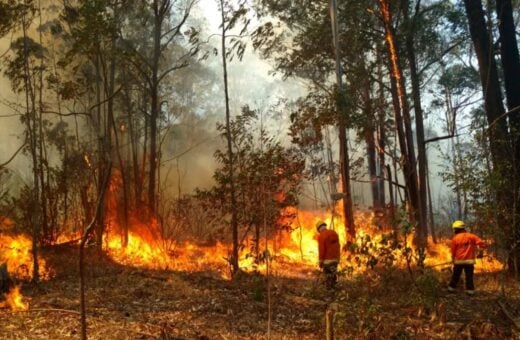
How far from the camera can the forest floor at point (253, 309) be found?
6.59m

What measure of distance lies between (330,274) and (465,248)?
2.78 m

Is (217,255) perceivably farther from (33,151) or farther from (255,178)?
(33,151)

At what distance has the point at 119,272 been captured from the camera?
39.4ft

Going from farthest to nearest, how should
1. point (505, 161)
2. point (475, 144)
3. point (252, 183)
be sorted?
point (252, 183), point (475, 144), point (505, 161)

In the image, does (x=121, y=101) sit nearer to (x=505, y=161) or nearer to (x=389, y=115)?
(x=389, y=115)

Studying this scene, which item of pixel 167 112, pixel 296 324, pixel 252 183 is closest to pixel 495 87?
pixel 252 183

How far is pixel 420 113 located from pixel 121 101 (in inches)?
490

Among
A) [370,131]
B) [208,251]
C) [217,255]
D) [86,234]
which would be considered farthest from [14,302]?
[370,131]

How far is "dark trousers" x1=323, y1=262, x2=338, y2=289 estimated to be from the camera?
910 centimetres

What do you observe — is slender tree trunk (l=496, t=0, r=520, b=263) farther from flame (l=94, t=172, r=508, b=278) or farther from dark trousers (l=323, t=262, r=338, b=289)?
dark trousers (l=323, t=262, r=338, b=289)

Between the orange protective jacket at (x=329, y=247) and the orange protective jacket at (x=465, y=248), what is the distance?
7.49ft

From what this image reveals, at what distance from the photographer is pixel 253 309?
8.45 m

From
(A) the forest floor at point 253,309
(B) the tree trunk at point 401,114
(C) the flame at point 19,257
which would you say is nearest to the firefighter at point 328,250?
(A) the forest floor at point 253,309

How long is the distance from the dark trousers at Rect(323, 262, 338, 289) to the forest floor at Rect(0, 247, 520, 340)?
203mm
